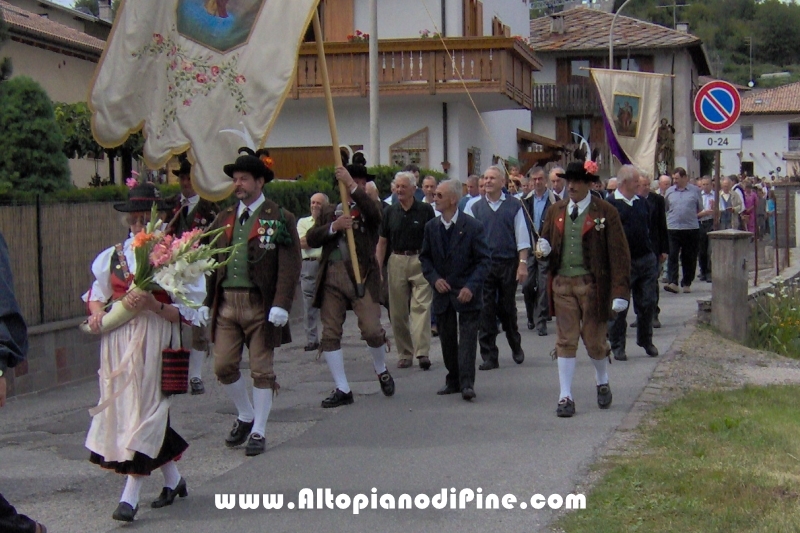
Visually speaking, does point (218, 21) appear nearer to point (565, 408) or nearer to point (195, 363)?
point (195, 363)

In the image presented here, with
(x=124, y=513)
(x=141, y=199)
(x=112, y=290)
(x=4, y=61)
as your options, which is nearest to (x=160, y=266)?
(x=112, y=290)

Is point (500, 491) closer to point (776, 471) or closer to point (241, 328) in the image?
point (776, 471)

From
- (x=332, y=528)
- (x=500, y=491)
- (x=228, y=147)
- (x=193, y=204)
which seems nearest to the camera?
(x=332, y=528)

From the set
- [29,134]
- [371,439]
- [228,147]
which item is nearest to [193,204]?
[228,147]

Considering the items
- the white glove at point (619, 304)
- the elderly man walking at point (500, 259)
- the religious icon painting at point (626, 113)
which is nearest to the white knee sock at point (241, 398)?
the white glove at point (619, 304)

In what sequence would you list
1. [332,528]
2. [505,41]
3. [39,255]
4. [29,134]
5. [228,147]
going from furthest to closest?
1. [505,41]
2. [29,134]
3. [39,255]
4. [228,147]
5. [332,528]

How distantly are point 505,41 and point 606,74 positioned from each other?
338 inches

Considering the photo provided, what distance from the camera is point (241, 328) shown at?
7.99 meters

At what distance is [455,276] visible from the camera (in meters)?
9.95

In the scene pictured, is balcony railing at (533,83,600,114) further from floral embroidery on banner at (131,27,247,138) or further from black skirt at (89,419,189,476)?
black skirt at (89,419,189,476)

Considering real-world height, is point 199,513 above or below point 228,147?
below

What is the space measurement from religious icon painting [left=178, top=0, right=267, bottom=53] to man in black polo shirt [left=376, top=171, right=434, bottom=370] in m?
3.38

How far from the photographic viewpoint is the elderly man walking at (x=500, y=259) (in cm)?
1164

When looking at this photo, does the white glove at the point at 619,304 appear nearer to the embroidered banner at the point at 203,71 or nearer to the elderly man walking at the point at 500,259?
the elderly man walking at the point at 500,259
